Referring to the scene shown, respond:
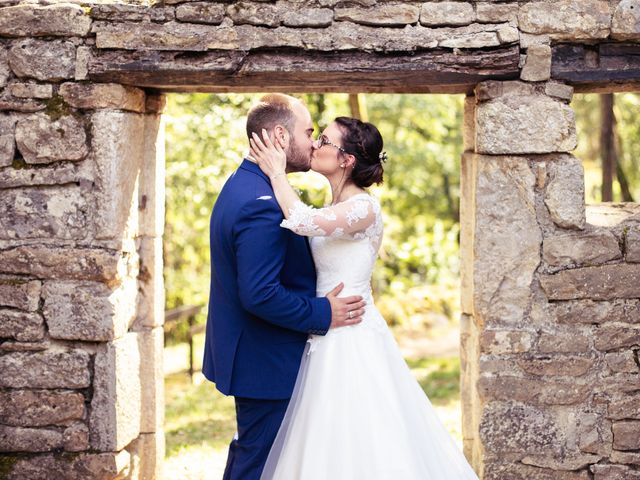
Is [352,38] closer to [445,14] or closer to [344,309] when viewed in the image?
[445,14]

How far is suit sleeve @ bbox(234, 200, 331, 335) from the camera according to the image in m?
3.13

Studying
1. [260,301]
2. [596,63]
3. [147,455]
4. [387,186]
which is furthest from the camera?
[387,186]

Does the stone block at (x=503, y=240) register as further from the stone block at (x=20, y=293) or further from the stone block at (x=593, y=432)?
the stone block at (x=20, y=293)

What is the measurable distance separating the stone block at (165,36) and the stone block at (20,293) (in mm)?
1196

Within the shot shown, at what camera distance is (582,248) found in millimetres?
3795

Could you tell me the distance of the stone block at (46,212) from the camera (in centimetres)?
387

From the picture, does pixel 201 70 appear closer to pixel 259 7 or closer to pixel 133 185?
pixel 259 7

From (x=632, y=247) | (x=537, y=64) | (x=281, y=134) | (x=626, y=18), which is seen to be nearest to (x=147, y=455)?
(x=281, y=134)

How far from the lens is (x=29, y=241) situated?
153 inches

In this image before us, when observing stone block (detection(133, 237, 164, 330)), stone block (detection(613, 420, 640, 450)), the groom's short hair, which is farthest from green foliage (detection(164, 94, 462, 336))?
stone block (detection(613, 420, 640, 450))

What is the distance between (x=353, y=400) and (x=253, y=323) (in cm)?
52

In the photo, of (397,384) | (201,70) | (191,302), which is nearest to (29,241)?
(201,70)

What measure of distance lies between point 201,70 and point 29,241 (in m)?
1.19

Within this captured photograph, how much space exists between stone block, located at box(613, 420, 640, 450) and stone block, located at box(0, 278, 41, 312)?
287 cm
